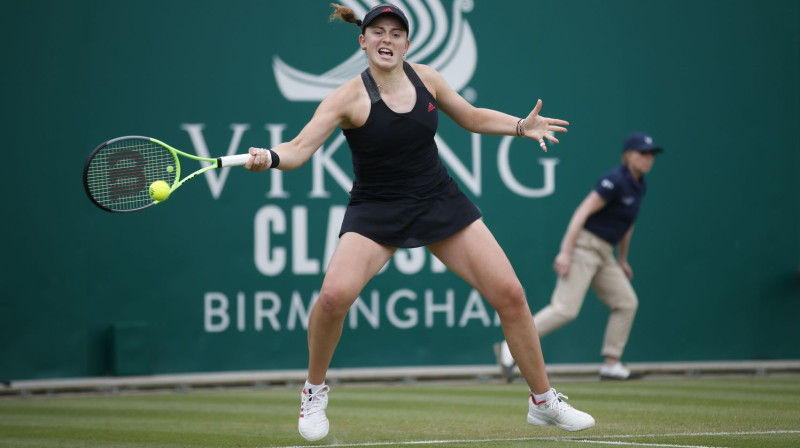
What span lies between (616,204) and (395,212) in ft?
13.6

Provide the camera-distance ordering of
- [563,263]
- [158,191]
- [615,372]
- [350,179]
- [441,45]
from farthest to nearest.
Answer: [441,45] < [350,179] < [615,372] < [563,263] < [158,191]

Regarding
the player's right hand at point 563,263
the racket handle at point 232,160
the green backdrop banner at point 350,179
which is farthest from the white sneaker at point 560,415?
the green backdrop banner at point 350,179

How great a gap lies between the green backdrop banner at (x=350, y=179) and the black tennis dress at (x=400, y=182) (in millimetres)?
4681

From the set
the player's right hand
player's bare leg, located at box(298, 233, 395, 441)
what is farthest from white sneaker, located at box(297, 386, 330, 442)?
the player's right hand

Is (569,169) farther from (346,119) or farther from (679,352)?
(346,119)

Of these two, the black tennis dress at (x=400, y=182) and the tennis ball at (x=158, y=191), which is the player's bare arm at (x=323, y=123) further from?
the tennis ball at (x=158, y=191)

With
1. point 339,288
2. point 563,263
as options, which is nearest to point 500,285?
point 339,288

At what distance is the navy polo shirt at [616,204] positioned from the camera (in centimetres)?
862

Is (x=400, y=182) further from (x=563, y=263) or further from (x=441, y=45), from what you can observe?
(x=441, y=45)

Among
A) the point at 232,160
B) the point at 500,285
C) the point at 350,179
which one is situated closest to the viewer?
the point at 232,160

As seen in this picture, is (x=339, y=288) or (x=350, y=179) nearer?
(x=339, y=288)

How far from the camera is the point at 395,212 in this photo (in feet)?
16.4

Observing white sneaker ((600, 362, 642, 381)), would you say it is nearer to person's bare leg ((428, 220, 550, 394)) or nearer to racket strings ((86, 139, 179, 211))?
person's bare leg ((428, 220, 550, 394))

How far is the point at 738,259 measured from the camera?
34.3ft
